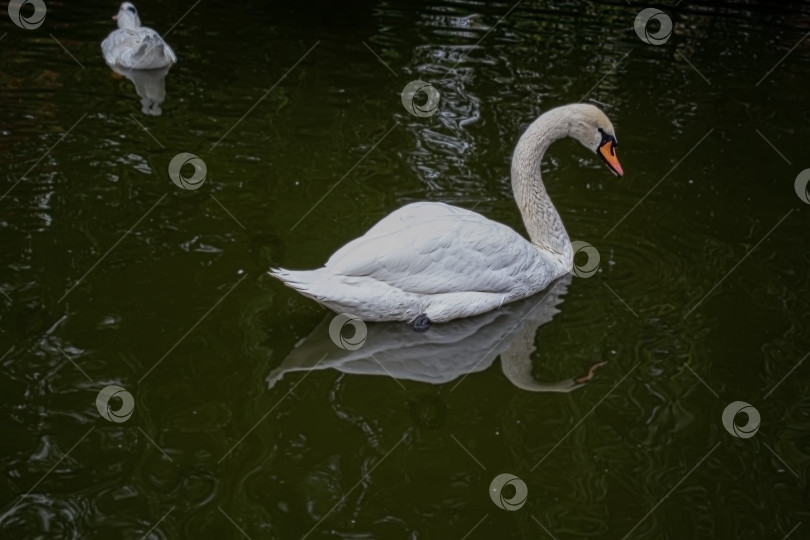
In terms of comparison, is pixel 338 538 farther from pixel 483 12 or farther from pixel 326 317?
pixel 483 12

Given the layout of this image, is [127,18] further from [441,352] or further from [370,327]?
[441,352]

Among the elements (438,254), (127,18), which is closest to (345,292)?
(438,254)

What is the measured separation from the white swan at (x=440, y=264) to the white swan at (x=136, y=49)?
4.99 meters

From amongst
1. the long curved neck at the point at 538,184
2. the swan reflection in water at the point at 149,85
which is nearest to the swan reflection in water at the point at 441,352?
the long curved neck at the point at 538,184

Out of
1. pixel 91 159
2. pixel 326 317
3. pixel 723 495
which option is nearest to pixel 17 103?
pixel 91 159

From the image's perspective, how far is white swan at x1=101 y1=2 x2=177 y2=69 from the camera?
→ 33.7 feet

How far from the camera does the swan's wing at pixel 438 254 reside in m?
6.14

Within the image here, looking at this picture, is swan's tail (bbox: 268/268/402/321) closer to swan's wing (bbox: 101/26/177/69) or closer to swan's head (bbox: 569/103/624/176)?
swan's head (bbox: 569/103/624/176)

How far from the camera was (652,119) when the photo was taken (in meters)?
10.2

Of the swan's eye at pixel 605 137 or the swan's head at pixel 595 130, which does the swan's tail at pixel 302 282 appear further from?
the swan's eye at pixel 605 137

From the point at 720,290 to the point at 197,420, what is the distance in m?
3.88

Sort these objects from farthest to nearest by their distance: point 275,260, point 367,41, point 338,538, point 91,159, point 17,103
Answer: point 367,41
point 17,103
point 91,159
point 275,260
point 338,538

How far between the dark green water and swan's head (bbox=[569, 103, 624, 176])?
0.74m

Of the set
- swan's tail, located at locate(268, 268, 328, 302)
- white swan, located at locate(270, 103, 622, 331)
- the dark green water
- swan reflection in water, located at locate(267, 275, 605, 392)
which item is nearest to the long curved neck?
white swan, located at locate(270, 103, 622, 331)
